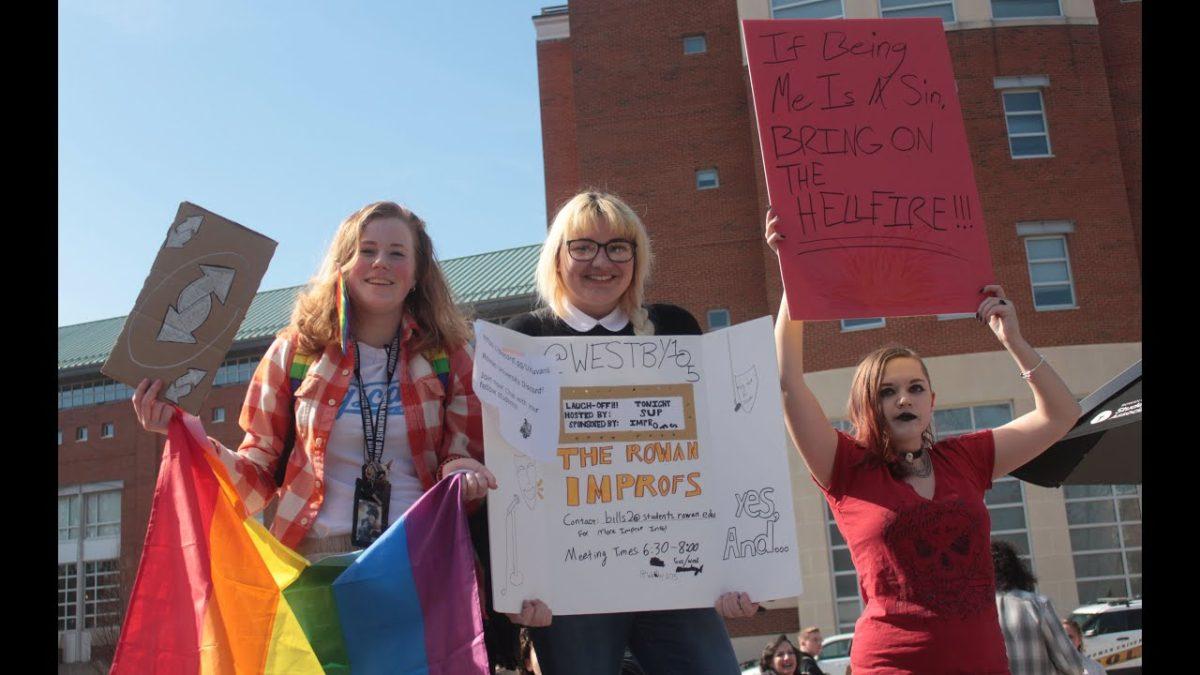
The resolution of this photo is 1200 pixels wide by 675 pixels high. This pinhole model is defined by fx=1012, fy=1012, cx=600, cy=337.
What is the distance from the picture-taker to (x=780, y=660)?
10.9 meters

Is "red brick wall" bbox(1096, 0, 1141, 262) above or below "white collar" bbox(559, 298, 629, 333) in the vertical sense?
above

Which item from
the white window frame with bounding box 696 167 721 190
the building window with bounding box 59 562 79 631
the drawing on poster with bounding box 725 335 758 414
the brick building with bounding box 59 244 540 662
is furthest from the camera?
the building window with bounding box 59 562 79 631

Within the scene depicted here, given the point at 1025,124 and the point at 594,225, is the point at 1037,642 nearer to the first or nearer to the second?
the point at 594,225

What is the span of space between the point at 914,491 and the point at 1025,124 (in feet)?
76.1

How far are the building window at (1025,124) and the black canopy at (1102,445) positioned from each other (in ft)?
68.7

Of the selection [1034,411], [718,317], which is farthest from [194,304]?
[718,317]

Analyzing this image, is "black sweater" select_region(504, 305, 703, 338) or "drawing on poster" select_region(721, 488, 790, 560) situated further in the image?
"black sweater" select_region(504, 305, 703, 338)

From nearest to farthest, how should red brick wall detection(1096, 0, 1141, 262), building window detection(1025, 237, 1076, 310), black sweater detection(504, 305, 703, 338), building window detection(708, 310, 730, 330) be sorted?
black sweater detection(504, 305, 703, 338), building window detection(1025, 237, 1076, 310), red brick wall detection(1096, 0, 1141, 262), building window detection(708, 310, 730, 330)

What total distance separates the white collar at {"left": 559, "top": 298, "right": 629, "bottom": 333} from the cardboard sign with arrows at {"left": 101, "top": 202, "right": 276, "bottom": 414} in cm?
103

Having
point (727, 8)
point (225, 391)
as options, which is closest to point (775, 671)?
point (727, 8)

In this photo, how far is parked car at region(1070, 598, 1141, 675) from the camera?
16516mm

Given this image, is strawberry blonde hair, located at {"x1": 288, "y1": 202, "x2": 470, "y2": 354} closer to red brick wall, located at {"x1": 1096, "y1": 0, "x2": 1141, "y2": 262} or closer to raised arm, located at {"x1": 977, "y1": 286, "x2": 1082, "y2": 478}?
raised arm, located at {"x1": 977, "y1": 286, "x2": 1082, "y2": 478}

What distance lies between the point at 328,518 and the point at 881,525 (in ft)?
5.81

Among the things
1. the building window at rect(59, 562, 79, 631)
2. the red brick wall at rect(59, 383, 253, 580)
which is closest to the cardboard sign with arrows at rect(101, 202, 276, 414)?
the red brick wall at rect(59, 383, 253, 580)
